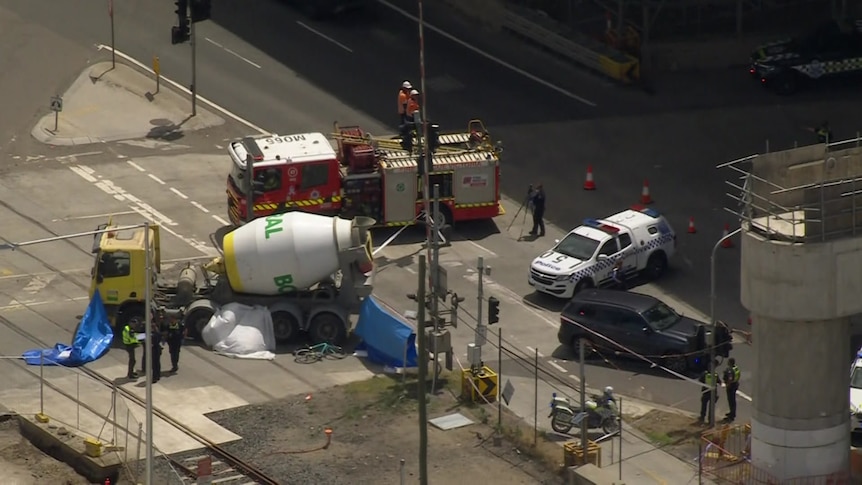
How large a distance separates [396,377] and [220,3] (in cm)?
2570

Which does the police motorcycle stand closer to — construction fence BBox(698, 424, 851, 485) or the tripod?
construction fence BBox(698, 424, 851, 485)

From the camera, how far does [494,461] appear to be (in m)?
39.9

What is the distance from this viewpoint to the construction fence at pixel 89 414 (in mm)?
39000

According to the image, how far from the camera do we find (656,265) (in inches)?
1928

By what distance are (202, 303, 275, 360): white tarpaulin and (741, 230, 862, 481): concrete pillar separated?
12683 mm

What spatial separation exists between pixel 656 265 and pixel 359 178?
7843mm

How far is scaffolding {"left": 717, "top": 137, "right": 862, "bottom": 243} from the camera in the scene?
3525cm

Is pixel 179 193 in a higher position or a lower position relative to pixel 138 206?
higher

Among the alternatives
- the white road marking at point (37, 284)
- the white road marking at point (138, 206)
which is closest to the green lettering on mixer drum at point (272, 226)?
the white road marking at point (138, 206)

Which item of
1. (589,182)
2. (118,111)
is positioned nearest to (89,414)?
(589,182)

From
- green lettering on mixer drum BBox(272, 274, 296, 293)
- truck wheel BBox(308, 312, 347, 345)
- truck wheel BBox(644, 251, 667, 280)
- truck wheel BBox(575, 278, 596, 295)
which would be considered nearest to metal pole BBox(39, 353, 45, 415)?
green lettering on mixer drum BBox(272, 274, 296, 293)

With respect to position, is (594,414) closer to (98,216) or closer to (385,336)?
(385,336)

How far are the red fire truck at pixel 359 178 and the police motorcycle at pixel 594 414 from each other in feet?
36.5

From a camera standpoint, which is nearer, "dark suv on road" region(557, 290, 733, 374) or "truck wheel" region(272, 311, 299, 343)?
"dark suv on road" region(557, 290, 733, 374)
